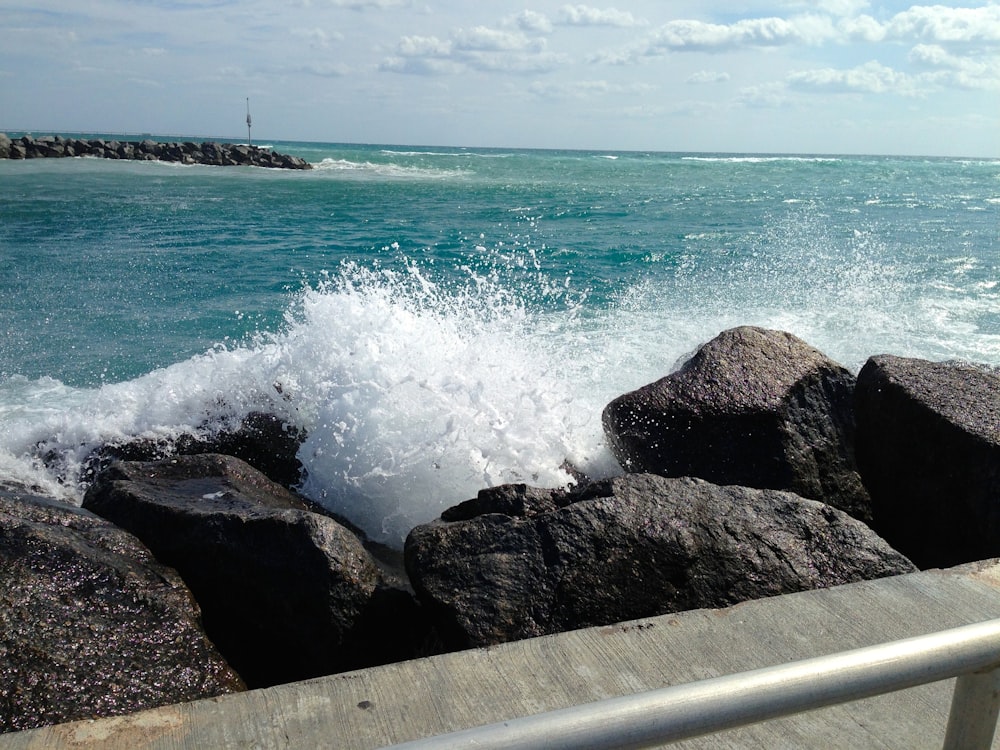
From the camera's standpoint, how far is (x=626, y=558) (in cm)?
302

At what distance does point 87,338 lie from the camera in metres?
9.15

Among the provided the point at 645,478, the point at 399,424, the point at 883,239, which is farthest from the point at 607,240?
the point at 645,478

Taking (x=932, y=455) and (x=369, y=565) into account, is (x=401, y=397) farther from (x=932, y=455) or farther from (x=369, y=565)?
(x=932, y=455)

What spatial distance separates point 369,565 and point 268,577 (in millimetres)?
345

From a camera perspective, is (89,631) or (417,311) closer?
(89,631)

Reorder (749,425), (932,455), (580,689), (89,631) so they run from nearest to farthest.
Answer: (580,689)
(89,631)
(932,455)
(749,425)

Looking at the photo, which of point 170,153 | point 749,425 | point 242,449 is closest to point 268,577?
point 242,449

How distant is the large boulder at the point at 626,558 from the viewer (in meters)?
2.89

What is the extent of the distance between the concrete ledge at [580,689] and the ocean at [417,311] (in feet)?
7.51

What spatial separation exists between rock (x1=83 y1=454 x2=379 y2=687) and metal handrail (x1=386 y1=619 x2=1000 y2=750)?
78.2 inches

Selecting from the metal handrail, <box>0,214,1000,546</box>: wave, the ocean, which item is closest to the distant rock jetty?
the ocean

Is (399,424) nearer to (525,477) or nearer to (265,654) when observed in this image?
(525,477)

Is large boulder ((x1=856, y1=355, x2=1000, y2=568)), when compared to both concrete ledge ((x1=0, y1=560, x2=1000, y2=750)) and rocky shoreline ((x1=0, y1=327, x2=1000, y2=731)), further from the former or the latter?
concrete ledge ((x1=0, y1=560, x2=1000, y2=750))

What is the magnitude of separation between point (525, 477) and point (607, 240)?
1236 cm
